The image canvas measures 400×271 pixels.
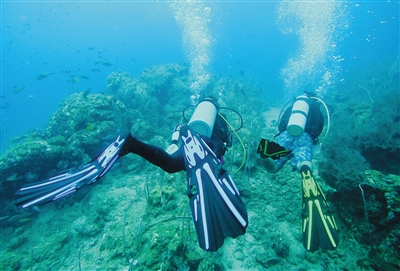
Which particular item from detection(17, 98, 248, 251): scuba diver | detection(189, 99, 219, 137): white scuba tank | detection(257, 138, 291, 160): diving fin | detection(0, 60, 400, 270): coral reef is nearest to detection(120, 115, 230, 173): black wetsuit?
detection(17, 98, 248, 251): scuba diver

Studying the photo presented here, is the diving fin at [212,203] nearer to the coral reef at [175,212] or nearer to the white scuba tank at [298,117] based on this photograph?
the coral reef at [175,212]

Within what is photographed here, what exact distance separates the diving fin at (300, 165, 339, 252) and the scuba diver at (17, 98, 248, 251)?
51.8 inches

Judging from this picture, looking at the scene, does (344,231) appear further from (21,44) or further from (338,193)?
(21,44)

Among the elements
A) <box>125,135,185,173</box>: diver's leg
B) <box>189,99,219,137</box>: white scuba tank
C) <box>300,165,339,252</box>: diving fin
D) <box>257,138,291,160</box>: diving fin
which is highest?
<box>189,99,219,137</box>: white scuba tank

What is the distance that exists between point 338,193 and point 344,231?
67 centimetres

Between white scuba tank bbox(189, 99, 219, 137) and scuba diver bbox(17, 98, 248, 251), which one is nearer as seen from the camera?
scuba diver bbox(17, 98, 248, 251)

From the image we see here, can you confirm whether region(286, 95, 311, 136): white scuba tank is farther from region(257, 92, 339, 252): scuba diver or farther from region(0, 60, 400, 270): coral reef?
region(0, 60, 400, 270): coral reef

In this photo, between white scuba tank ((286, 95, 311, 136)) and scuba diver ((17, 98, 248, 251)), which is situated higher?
white scuba tank ((286, 95, 311, 136))

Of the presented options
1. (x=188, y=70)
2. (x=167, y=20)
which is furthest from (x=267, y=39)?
(x=188, y=70)

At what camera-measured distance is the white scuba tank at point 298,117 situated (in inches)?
158

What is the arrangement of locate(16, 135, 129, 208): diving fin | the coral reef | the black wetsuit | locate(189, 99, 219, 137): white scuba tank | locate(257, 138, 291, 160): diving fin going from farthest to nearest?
1. locate(189, 99, 219, 137): white scuba tank
2. locate(257, 138, 291, 160): diving fin
3. the coral reef
4. the black wetsuit
5. locate(16, 135, 129, 208): diving fin

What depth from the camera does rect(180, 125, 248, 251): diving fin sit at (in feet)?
6.22

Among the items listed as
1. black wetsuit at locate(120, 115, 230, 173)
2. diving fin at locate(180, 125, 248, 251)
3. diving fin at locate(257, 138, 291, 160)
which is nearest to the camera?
diving fin at locate(180, 125, 248, 251)

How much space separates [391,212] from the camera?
107 inches
